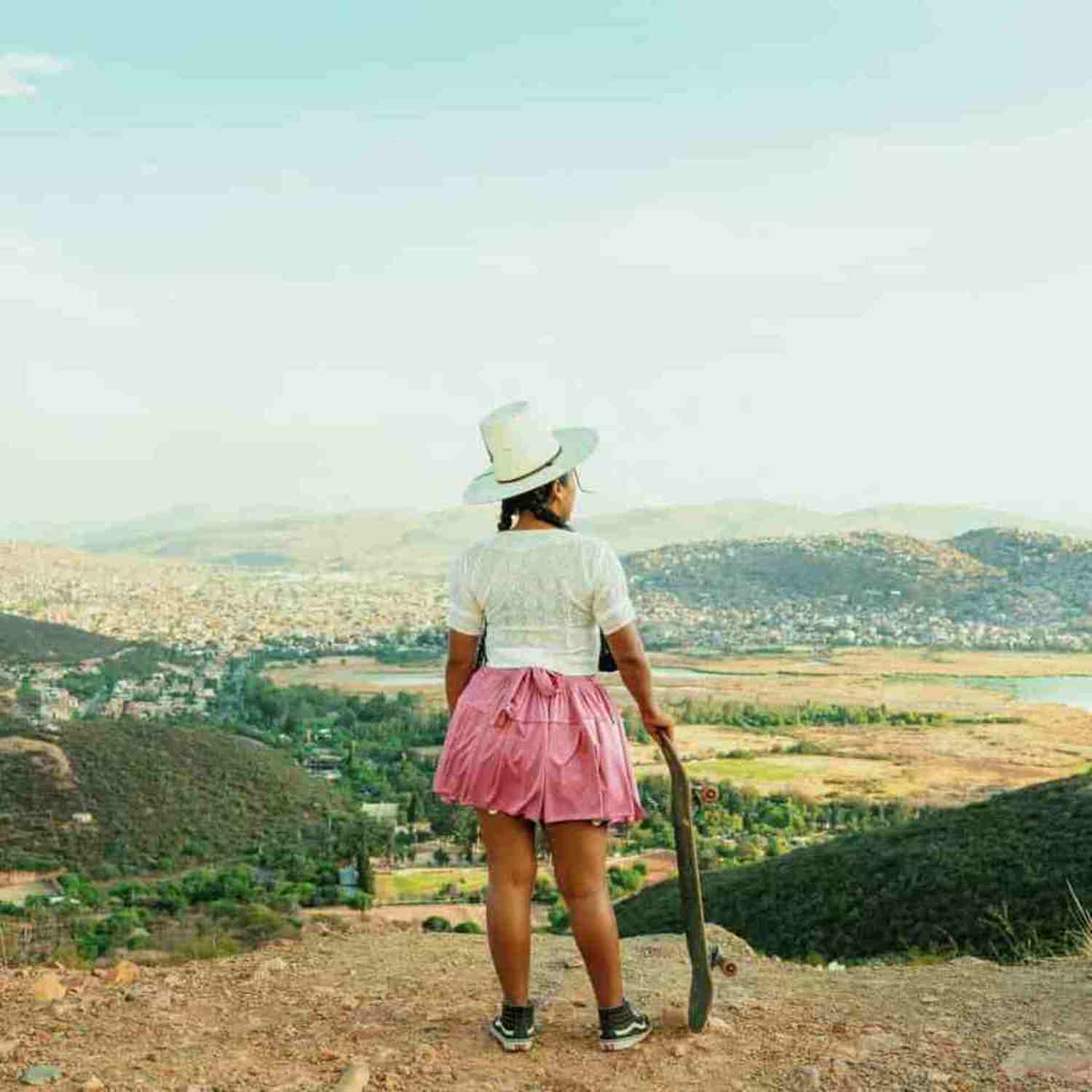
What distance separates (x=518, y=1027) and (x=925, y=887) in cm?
1242

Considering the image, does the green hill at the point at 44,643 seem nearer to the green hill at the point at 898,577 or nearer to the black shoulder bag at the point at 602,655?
the green hill at the point at 898,577

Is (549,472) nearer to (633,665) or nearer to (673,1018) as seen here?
(633,665)

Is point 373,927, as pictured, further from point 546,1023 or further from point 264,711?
point 264,711

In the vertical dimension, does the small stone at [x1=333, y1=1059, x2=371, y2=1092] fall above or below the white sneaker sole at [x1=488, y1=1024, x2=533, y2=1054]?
above

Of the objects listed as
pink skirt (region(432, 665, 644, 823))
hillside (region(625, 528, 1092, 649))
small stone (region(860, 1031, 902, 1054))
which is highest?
pink skirt (region(432, 665, 644, 823))

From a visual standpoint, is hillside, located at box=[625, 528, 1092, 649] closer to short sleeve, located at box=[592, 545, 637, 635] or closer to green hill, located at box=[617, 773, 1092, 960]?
green hill, located at box=[617, 773, 1092, 960]

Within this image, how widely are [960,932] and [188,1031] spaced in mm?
10515

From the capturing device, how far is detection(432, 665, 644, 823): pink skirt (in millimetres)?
4184

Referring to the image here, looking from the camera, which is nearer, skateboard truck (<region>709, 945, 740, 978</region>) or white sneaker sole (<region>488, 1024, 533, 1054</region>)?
white sneaker sole (<region>488, 1024, 533, 1054</region>)

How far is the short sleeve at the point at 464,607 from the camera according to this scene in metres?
4.35

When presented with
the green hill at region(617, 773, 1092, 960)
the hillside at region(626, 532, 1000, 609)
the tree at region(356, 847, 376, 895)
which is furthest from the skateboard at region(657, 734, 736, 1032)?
the hillside at region(626, 532, 1000, 609)

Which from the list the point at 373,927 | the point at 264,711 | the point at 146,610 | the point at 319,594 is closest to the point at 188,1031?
the point at 373,927

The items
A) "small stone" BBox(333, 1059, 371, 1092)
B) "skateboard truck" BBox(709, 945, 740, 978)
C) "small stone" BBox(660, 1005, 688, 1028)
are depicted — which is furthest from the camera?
"skateboard truck" BBox(709, 945, 740, 978)

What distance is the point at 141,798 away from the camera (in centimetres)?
3528
